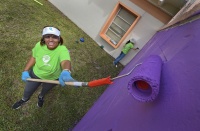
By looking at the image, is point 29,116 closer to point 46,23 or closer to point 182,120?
point 182,120

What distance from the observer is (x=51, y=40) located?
361 centimetres

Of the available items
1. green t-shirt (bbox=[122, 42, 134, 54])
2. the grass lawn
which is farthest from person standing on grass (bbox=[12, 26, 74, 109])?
green t-shirt (bbox=[122, 42, 134, 54])

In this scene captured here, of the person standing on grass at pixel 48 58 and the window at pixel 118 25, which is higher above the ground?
the person standing on grass at pixel 48 58

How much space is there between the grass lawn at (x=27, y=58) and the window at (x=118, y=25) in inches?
29.7

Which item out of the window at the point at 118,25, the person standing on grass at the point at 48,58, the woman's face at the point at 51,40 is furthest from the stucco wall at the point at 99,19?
the woman's face at the point at 51,40

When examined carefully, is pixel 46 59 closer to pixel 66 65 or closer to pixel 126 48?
pixel 66 65

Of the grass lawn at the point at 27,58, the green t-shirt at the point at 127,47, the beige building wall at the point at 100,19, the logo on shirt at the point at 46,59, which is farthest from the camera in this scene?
the green t-shirt at the point at 127,47

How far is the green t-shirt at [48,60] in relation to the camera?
3688 millimetres

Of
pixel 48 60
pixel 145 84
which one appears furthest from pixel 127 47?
pixel 145 84

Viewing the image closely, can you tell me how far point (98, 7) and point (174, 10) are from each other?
3.65 metres

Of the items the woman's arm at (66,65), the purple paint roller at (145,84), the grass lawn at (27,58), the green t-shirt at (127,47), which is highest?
the purple paint roller at (145,84)

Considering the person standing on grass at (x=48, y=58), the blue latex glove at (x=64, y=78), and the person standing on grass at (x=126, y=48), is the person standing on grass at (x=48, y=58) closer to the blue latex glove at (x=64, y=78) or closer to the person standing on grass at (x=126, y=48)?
the blue latex glove at (x=64, y=78)

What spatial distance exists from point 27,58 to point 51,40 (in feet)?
11.0

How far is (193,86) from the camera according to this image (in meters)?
1.43
